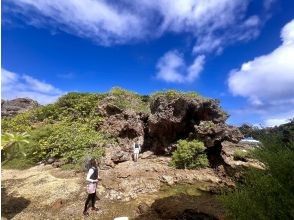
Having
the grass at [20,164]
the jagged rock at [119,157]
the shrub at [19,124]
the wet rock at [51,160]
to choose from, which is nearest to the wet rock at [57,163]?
the wet rock at [51,160]

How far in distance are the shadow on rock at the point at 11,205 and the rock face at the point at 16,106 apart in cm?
2389

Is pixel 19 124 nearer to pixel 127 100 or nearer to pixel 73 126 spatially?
pixel 73 126

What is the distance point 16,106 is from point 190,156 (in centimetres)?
2679

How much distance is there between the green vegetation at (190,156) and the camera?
852 inches

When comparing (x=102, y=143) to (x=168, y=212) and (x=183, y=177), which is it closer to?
(x=183, y=177)

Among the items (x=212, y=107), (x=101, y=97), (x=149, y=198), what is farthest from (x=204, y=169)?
(x=101, y=97)

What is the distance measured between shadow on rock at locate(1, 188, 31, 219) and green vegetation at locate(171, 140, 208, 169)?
363 inches

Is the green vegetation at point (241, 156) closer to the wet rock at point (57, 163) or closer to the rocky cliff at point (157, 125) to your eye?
the rocky cliff at point (157, 125)

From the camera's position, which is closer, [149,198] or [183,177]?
[149,198]

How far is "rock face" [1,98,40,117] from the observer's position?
39.4 metres

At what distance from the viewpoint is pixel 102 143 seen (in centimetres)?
2308

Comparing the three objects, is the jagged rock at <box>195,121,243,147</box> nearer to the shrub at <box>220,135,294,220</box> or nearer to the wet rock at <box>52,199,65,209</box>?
the wet rock at <box>52,199,65,209</box>

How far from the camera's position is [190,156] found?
21.5 metres

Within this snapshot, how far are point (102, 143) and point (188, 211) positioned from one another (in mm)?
10679
